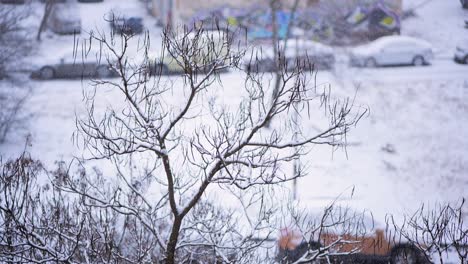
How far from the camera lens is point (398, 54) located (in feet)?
53.5

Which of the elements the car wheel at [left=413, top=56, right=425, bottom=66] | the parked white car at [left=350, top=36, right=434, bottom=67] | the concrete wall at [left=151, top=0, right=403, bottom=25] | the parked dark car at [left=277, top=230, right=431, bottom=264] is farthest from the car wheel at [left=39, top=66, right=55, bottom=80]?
the parked dark car at [left=277, top=230, right=431, bottom=264]

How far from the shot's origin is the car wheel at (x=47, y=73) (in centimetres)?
1530

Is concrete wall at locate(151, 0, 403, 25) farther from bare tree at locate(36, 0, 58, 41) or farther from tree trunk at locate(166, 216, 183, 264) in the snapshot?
tree trunk at locate(166, 216, 183, 264)

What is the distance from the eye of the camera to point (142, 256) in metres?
6.14

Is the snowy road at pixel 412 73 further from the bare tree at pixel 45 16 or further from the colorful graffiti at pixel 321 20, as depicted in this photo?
Result: the bare tree at pixel 45 16

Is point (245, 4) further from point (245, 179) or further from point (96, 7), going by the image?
point (245, 179)

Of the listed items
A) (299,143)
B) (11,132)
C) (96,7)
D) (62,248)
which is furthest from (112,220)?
(96,7)

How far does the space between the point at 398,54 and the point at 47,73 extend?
964 centimetres

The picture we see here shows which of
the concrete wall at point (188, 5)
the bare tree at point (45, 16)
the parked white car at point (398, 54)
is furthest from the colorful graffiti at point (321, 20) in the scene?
the bare tree at point (45, 16)

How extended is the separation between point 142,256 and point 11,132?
7.38 m

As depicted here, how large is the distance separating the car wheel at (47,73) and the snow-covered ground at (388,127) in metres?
0.26

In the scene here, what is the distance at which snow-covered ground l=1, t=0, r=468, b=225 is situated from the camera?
36.9 ft

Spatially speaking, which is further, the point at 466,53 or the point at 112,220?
the point at 466,53

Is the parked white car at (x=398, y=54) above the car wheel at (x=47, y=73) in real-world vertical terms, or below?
above
